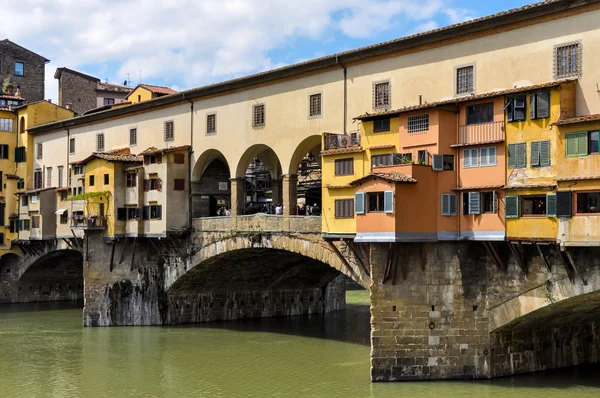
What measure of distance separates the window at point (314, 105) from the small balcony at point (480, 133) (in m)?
8.56

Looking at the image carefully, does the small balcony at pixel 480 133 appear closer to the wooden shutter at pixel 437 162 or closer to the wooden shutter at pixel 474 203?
the wooden shutter at pixel 437 162

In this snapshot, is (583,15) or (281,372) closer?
(583,15)

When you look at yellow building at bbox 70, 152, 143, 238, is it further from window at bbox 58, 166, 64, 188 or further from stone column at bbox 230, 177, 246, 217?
window at bbox 58, 166, 64, 188

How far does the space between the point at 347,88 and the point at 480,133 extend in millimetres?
7955

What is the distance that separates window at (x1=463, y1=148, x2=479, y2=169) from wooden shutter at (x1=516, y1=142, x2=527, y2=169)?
1.58 m

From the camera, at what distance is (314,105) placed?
3412cm

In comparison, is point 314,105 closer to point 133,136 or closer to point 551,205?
point 551,205

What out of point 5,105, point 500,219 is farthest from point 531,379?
point 5,105

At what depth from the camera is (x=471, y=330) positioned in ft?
87.2

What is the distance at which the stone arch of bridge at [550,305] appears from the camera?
24016 millimetres

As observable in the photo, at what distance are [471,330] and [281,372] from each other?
840cm

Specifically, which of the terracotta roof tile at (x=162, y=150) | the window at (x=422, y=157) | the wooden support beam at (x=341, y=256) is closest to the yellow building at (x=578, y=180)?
the window at (x=422, y=157)

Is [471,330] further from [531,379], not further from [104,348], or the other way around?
[104,348]

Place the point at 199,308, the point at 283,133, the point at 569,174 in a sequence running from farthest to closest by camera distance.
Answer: the point at 199,308 → the point at 283,133 → the point at 569,174
